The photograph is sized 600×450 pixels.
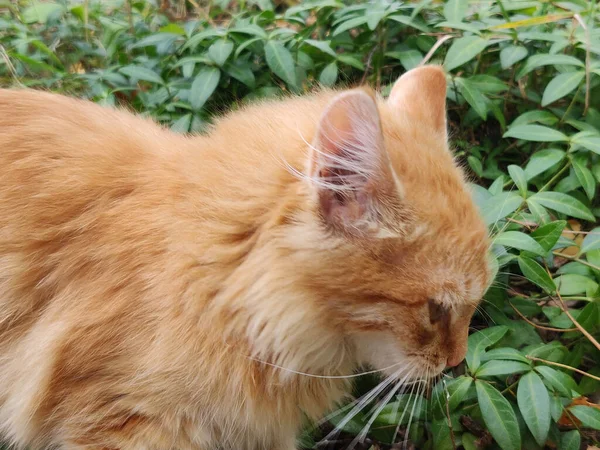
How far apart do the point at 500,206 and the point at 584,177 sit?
0.47 meters

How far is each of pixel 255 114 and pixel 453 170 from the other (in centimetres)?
66

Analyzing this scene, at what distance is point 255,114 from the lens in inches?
80.7

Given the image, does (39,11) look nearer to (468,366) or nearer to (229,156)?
(229,156)

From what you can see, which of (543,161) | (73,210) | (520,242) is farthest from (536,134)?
(73,210)

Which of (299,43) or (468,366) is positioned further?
(299,43)

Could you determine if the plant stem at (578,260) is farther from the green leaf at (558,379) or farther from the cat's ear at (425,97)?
the cat's ear at (425,97)

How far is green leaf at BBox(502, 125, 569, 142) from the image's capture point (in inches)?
104

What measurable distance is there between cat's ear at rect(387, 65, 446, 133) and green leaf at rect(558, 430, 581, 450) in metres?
1.11

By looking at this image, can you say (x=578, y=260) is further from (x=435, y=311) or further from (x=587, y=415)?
(x=435, y=311)

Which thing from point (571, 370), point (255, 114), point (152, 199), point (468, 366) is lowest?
point (571, 370)

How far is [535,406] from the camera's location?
2016 mm

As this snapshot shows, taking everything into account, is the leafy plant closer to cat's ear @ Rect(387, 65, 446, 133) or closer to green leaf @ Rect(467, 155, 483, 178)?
green leaf @ Rect(467, 155, 483, 178)

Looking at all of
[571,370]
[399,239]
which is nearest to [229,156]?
[399,239]

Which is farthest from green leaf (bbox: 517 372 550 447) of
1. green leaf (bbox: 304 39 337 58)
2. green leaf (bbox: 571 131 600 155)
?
green leaf (bbox: 304 39 337 58)
